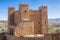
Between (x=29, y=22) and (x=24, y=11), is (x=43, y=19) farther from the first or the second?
(x=24, y=11)

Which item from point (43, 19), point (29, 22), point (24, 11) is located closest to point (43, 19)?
point (43, 19)

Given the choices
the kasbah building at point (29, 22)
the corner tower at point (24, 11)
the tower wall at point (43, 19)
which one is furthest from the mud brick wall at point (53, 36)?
the tower wall at point (43, 19)

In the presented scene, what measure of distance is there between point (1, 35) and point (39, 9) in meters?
8.91

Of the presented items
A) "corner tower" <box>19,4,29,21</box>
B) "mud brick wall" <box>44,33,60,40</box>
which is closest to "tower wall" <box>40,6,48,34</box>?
"corner tower" <box>19,4,29,21</box>

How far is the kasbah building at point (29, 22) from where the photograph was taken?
81.7ft

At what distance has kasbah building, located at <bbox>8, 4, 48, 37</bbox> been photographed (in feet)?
81.7

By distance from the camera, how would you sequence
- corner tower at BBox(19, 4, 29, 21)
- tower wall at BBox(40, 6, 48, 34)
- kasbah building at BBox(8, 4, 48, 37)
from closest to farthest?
kasbah building at BBox(8, 4, 48, 37), corner tower at BBox(19, 4, 29, 21), tower wall at BBox(40, 6, 48, 34)

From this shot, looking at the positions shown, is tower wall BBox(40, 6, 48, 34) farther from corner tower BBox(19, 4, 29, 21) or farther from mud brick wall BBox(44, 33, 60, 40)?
mud brick wall BBox(44, 33, 60, 40)

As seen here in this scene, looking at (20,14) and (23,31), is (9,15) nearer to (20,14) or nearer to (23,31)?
(20,14)

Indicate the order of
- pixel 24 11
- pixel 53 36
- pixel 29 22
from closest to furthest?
pixel 53 36
pixel 29 22
pixel 24 11

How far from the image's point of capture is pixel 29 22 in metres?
25.0

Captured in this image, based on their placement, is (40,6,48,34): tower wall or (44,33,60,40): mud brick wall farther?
(40,6,48,34): tower wall

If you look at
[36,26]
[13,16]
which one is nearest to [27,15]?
[36,26]

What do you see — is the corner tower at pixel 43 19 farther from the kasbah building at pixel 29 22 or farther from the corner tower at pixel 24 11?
the corner tower at pixel 24 11
